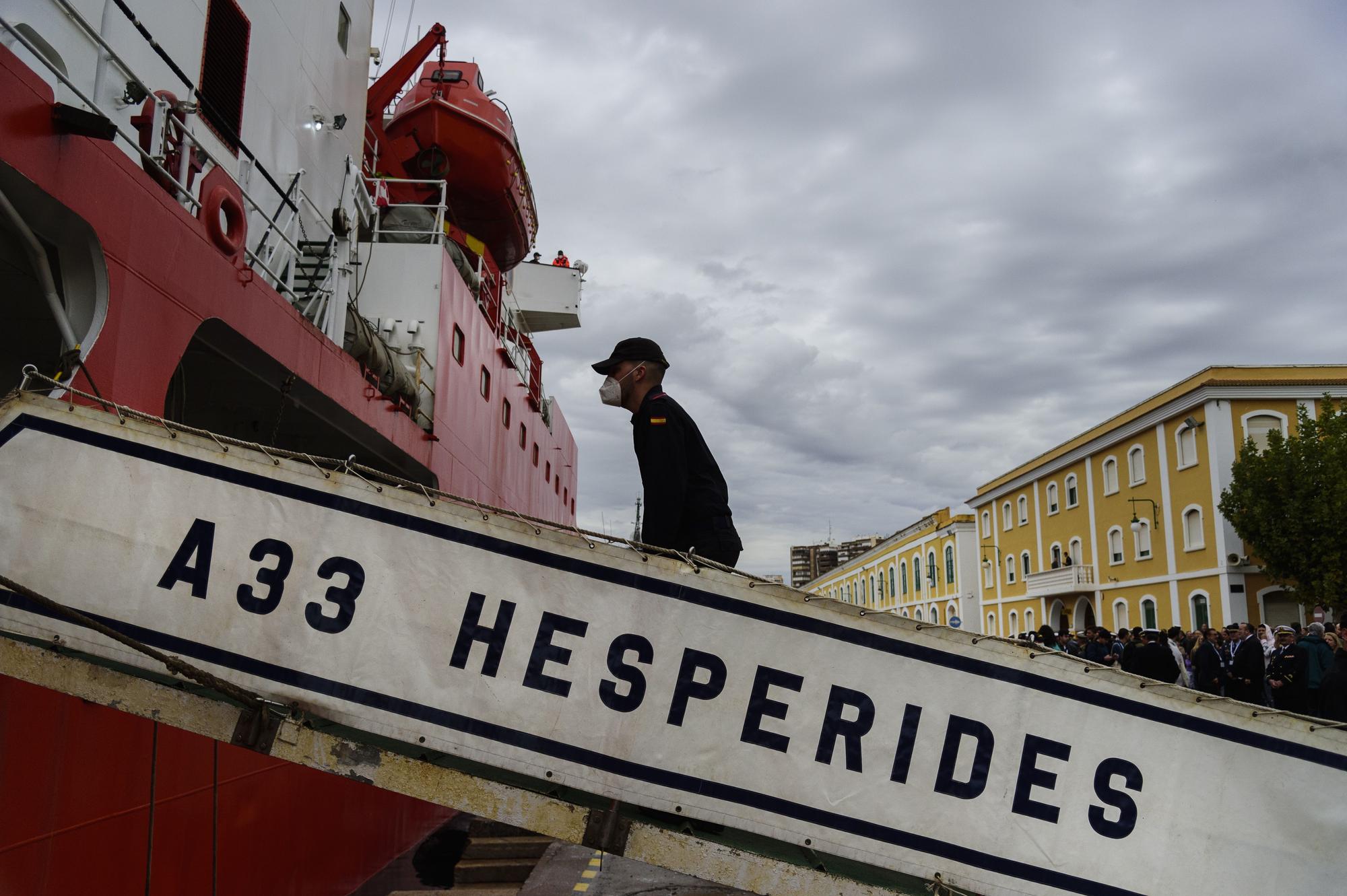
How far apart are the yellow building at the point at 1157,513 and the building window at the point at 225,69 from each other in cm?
2551

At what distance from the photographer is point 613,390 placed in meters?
3.38

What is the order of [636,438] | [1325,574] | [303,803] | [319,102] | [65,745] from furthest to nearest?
1. [1325,574]
2. [319,102]
3. [303,803]
4. [65,745]
5. [636,438]

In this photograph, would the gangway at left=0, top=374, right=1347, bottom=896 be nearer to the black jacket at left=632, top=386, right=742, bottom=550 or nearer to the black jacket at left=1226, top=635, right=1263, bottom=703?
the black jacket at left=632, top=386, right=742, bottom=550

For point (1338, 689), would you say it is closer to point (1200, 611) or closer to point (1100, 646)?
point (1100, 646)

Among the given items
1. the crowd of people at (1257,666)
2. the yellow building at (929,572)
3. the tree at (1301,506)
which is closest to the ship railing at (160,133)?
the crowd of people at (1257,666)

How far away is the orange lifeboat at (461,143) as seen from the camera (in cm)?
1273

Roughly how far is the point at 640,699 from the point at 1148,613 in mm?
30289

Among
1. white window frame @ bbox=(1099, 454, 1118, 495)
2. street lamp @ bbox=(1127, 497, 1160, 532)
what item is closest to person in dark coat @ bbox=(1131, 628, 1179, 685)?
street lamp @ bbox=(1127, 497, 1160, 532)

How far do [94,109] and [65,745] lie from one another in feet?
8.56

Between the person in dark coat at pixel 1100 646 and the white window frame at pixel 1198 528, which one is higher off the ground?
the white window frame at pixel 1198 528

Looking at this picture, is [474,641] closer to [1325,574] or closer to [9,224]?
[9,224]

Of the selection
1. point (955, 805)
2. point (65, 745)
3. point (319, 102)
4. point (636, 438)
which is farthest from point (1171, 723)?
point (319, 102)

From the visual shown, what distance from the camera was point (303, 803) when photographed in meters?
6.30

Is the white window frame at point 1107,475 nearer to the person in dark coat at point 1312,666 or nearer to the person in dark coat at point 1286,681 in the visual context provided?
the person in dark coat at point 1286,681
